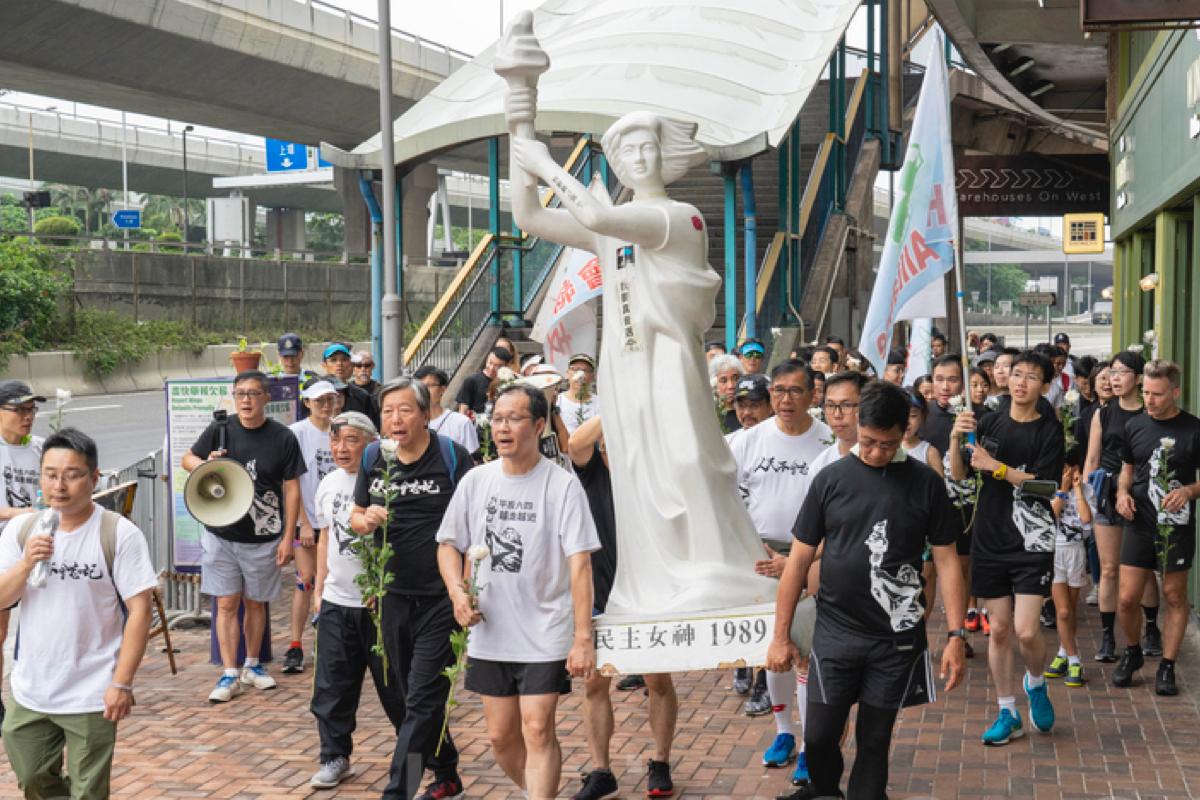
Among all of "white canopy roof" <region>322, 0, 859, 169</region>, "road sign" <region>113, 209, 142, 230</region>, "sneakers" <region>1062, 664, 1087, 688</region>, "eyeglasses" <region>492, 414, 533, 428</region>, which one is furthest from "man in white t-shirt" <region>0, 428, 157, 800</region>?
"road sign" <region>113, 209, 142, 230</region>

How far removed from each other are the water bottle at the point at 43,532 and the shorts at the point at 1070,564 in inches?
220

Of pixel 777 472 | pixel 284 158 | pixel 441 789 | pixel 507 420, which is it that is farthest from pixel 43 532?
pixel 284 158

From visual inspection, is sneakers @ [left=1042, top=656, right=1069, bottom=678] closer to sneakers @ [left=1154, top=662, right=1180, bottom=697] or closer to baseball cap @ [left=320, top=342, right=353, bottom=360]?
sneakers @ [left=1154, top=662, right=1180, bottom=697]

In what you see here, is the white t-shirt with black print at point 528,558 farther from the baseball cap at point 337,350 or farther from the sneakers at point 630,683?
the baseball cap at point 337,350

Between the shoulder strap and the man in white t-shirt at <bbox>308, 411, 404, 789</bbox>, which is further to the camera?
the man in white t-shirt at <bbox>308, 411, 404, 789</bbox>

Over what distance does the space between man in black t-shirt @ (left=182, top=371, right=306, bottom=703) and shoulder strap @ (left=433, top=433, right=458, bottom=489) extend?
2588mm

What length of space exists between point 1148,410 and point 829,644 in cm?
413

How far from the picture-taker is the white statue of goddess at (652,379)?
262 inches

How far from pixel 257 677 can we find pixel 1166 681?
212 inches

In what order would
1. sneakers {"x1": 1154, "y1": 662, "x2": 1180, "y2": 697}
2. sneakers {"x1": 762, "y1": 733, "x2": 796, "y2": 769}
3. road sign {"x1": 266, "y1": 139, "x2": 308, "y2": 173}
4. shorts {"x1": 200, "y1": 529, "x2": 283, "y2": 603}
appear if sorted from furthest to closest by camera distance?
road sign {"x1": 266, "y1": 139, "x2": 308, "y2": 173}, shorts {"x1": 200, "y1": 529, "x2": 283, "y2": 603}, sneakers {"x1": 1154, "y1": 662, "x2": 1180, "y2": 697}, sneakers {"x1": 762, "y1": 733, "x2": 796, "y2": 769}

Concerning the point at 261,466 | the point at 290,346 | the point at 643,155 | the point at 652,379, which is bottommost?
the point at 261,466

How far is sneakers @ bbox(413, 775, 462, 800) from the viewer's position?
683 centimetres

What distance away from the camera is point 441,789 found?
22.5 feet

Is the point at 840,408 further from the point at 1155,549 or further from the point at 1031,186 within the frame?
the point at 1031,186
